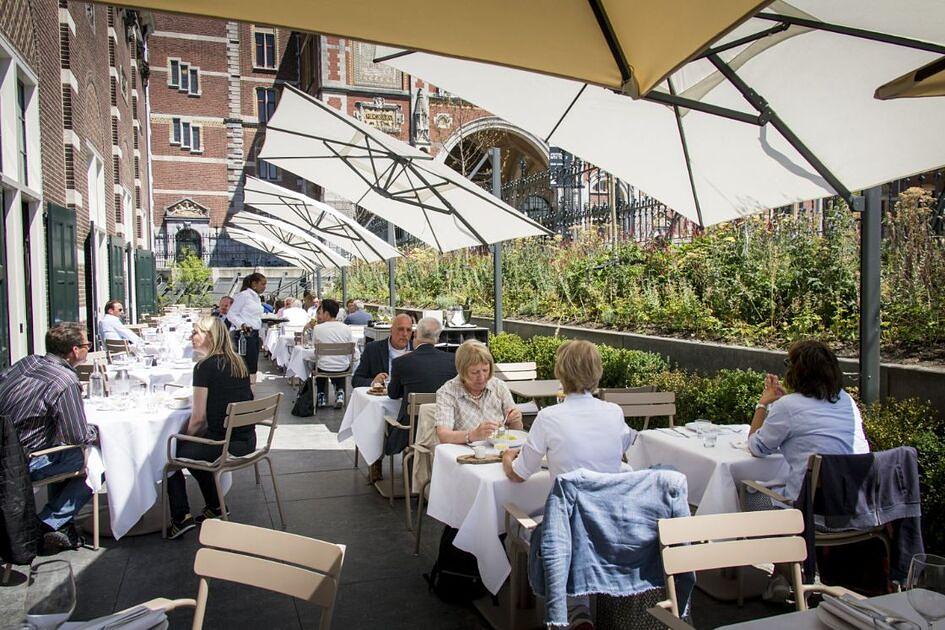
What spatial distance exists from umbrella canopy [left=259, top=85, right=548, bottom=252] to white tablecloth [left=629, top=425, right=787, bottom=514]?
3667mm

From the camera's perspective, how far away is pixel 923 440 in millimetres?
3814

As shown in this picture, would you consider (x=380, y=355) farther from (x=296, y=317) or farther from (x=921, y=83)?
(x=296, y=317)

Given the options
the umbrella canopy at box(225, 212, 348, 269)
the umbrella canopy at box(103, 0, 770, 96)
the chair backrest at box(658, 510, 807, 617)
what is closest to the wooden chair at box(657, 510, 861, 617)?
the chair backrest at box(658, 510, 807, 617)

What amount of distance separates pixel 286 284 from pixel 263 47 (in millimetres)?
17193

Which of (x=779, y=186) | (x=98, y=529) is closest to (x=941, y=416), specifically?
(x=779, y=186)

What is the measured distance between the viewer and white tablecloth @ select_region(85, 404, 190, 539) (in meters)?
4.47

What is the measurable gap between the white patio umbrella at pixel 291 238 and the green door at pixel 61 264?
602 cm

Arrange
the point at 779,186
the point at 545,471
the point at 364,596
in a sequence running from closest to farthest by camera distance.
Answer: the point at 545,471 < the point at 364,596 < the point at 779,186

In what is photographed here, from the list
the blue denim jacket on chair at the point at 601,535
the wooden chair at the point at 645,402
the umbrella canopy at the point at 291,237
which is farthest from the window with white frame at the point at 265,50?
the blue denim jacket on chair at the point at 601,535

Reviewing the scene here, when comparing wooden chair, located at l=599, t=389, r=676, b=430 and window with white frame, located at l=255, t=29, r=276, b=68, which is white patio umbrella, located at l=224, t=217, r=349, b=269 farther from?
window with white frame, located at l=255, t=29, r=276, b=68

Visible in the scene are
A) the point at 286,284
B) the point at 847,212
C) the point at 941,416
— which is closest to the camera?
the point at 941,416

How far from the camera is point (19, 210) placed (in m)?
8.29

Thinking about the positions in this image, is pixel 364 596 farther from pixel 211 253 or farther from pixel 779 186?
pixel 211 253

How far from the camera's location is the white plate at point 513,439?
12.8 ft
